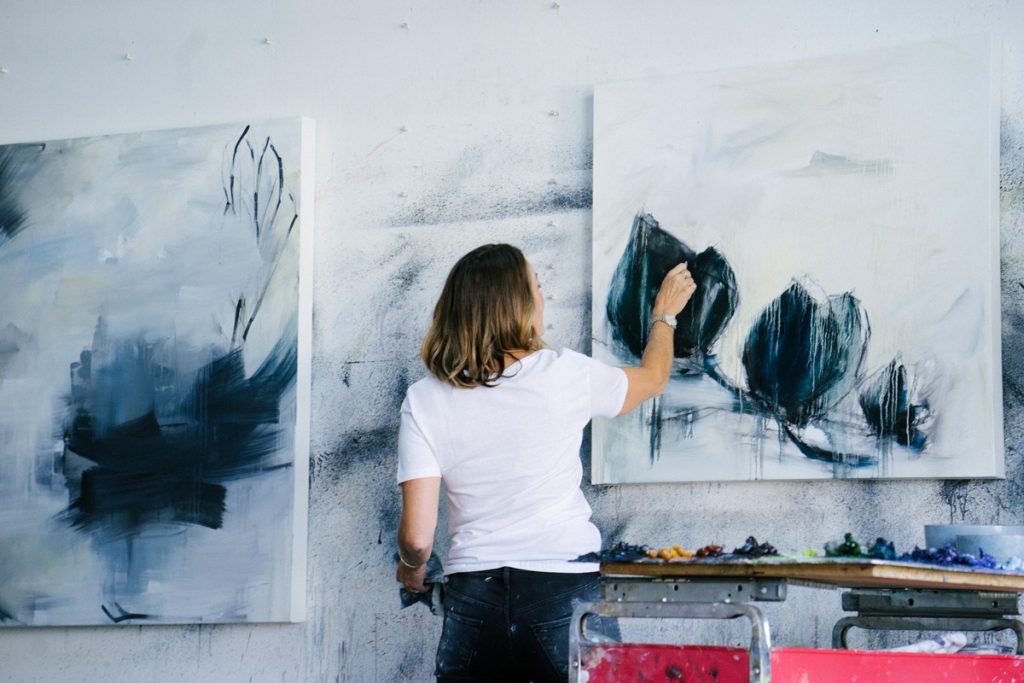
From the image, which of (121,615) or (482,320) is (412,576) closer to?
(482,320)

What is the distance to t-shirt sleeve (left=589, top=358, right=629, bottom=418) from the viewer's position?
2.56 metres

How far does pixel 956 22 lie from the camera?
9.49 feet

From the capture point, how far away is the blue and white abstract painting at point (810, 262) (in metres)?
2.77

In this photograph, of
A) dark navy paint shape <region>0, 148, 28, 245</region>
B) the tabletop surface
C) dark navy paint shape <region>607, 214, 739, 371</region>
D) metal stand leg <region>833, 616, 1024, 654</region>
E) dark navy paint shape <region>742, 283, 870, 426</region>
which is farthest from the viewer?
dark navy paint shape <region>0, 148, 28, 245</region>

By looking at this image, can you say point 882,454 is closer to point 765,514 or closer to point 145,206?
point 765,514

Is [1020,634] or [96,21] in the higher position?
[96,21]

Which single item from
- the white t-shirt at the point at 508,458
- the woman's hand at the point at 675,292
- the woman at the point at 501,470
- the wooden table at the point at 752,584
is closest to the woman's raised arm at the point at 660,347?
the woman's hand at the point at 675,292

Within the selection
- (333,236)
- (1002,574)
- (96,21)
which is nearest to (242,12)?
(96,21)

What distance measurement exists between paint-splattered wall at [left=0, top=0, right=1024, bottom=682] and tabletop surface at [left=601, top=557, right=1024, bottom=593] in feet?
2.27

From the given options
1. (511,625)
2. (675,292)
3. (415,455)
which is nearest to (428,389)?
(415,455)

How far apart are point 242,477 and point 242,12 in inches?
47.1

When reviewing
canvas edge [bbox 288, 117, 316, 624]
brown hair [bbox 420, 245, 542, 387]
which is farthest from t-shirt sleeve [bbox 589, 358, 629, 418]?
canvas edge [bbox 288, 117, 316, 624]

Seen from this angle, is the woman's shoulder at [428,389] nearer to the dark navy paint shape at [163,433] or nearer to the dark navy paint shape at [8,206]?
the dark navy paint shape at [163,433]

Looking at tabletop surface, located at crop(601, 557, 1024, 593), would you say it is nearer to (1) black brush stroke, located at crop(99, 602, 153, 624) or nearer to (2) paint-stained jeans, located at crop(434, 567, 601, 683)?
(2) paint-stained jeans, located at crop(434, 567, 601, 683)
